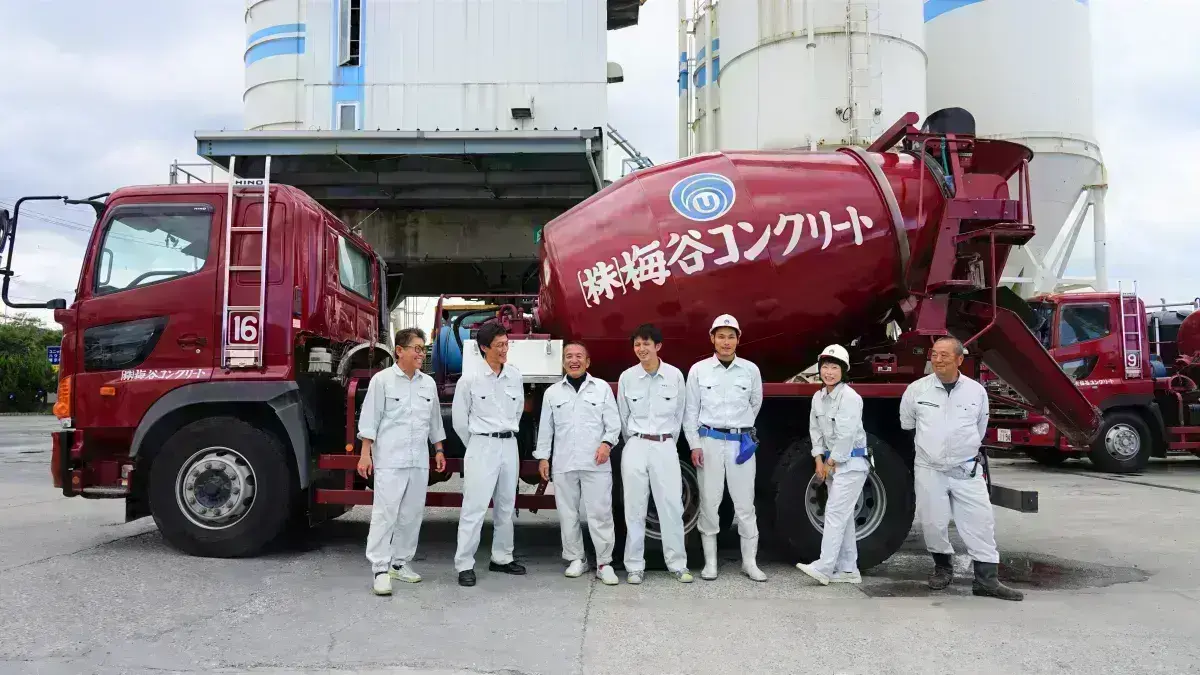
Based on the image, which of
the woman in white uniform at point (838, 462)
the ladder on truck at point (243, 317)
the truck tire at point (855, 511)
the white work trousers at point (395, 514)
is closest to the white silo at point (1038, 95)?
the truck tire at point (855, 511)

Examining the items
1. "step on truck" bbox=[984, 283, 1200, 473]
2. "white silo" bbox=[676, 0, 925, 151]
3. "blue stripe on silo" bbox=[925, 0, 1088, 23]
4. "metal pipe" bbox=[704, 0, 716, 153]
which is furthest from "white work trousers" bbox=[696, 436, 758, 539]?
Result: "blue stripe on silo" bbox=[925, 0, 1088, 23]

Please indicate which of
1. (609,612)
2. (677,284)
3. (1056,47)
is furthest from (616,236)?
(1056,47)

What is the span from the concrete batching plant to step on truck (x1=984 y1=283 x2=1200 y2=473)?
20.0 ft

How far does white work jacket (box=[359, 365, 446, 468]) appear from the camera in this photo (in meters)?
5.59

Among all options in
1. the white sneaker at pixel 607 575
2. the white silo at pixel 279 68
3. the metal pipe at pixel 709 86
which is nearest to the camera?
the white sneaker at pixel 607 575

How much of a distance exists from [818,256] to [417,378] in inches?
120

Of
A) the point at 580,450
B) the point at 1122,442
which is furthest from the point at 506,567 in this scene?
the point at 1122,442

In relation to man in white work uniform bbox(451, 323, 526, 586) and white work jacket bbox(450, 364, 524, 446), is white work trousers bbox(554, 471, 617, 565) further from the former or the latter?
white work jacket bbox(450, 364, 524, 446)

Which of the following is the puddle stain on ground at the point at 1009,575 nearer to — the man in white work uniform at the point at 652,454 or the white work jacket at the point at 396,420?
the man in white work uniform at the point at 652,454

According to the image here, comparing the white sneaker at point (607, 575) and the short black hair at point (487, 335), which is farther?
the short black hair at point (487, 335)

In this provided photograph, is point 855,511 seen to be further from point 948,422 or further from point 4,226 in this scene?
point 4,226

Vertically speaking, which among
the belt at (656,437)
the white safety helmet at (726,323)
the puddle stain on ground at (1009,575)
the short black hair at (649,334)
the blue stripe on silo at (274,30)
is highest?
the blue stripe on silo at (274,30)

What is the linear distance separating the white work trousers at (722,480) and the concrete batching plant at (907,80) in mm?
13884

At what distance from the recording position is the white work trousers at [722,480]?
5.61m
